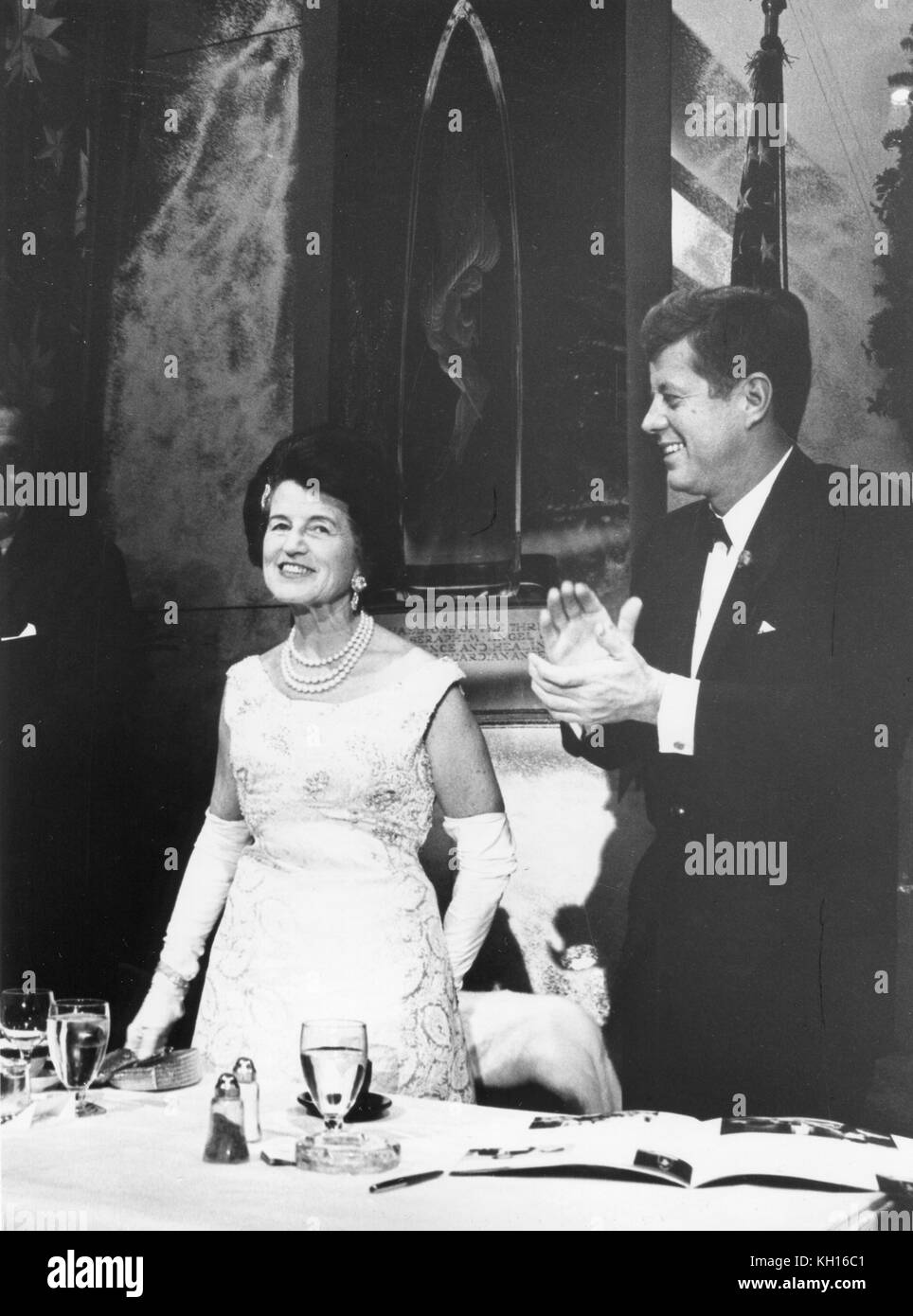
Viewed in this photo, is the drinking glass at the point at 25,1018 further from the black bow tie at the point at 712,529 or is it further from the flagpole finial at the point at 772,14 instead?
the flagpole finial at the point at 772,14

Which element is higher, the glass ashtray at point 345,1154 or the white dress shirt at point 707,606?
the white dress shirt at point 707,606

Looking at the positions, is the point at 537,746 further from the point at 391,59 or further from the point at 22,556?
the point at 391,59

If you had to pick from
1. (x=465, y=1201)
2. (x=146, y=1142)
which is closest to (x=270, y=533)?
(x=146, y=1142)

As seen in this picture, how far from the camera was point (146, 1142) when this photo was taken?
1.53 meters

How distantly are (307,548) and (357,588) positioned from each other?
0.41 feet

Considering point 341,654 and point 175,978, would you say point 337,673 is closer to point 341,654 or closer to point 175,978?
point 341,654

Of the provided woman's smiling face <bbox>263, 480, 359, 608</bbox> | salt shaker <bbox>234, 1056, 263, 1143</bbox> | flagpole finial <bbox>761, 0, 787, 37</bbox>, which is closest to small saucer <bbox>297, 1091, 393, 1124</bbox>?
salt shaker <bbox>234, 1056, 263, 1143</bbox>

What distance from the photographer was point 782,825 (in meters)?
2.34

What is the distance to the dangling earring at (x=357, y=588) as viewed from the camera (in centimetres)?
252

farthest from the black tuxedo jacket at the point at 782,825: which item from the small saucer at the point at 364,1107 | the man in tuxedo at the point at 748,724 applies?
the small saucer at the point at 364,1107

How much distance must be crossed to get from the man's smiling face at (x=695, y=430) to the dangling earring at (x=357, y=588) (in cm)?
58

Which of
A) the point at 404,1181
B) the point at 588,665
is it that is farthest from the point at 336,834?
the point at 404,1181
